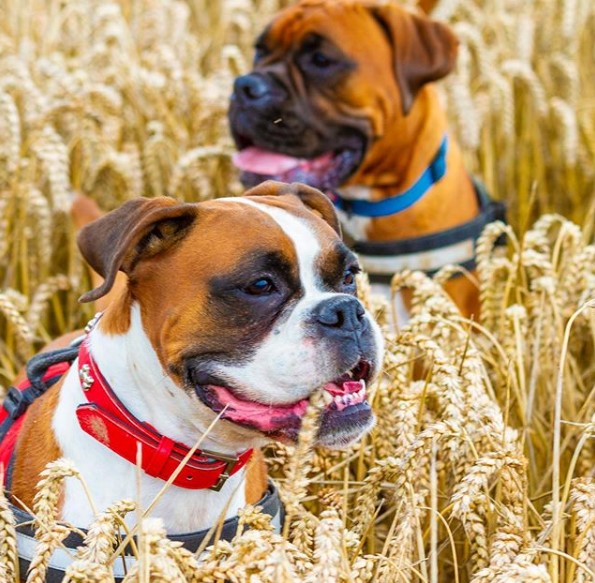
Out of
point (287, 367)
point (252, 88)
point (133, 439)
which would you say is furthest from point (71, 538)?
→ point (252, 88)

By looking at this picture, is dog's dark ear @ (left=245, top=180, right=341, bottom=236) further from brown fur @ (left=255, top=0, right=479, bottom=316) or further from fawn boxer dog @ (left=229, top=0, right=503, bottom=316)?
brown fur @ (left=255, top=0, right=479, bottom=316)

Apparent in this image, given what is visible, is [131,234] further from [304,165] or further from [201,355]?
[304,165]

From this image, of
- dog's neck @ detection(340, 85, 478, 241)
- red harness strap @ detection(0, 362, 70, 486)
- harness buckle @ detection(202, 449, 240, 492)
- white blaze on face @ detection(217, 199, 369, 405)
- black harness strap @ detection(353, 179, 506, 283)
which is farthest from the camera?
dog's neck @ detection(340, 85, 478, 241)

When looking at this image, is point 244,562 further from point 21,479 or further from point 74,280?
point 74,280

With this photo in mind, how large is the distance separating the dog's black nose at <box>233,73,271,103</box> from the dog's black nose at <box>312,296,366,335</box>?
92.5 inches

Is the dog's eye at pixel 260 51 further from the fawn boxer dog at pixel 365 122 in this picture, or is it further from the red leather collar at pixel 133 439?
the red leather collar at pixel 133 439

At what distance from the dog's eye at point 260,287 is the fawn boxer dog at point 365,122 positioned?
202 centimetres

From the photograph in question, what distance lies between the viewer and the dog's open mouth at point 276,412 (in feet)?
8.98

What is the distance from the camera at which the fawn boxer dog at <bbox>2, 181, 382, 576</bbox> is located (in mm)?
2725

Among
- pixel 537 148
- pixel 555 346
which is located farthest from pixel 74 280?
pixel 537 148

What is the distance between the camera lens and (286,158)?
5.00 metres

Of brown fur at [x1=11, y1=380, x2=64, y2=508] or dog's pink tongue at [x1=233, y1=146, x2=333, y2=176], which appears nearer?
brown fur at [x1=11, y1=380, x2=64, y2=508]

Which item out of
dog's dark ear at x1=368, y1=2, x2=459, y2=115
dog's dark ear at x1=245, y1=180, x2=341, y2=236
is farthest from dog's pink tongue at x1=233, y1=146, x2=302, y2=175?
dog's dark ear at x1=245, y1=180, x2=341, y2=236

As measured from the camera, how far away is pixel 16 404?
320 centimetres
